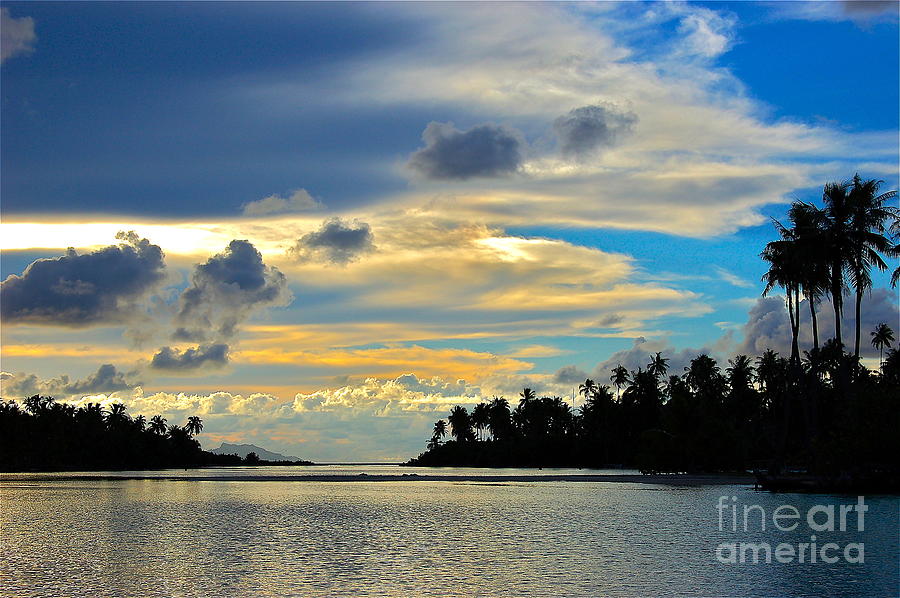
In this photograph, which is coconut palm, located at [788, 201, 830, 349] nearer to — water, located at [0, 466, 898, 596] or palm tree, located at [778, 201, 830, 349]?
palm tree, located at [778, 201, 830, 349]

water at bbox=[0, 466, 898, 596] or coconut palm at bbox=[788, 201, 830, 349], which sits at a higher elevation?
coconut palm at bbox=[788, 201, 830, 349]

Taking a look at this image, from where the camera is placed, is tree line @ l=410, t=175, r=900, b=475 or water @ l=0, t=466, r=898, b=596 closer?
water @ l=0, t=466, r=898, b=596

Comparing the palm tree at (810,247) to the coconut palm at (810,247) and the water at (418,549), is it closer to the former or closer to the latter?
the coconut palm at (810,247)

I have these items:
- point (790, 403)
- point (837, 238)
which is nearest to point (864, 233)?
point (837, 238)

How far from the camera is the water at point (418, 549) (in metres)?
32.3

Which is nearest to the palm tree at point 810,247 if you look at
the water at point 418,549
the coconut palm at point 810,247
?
the coconut palm at point 810,247

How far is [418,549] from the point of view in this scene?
43.2m

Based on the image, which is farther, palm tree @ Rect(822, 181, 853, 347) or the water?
palm tree @ Rect(822, 181, 853, 347)

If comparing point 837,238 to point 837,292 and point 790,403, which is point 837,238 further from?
point 790,403

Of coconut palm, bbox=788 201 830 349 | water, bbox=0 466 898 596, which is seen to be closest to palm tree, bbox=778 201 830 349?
coconut palm, bbox=788 201 830 349

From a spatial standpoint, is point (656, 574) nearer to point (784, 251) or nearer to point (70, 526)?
point (70, 526)

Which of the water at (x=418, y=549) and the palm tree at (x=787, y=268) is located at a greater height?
the palm tree at (x=787, y=268)

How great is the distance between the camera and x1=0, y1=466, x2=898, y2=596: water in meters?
32.3

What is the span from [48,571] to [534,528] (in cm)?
2725
